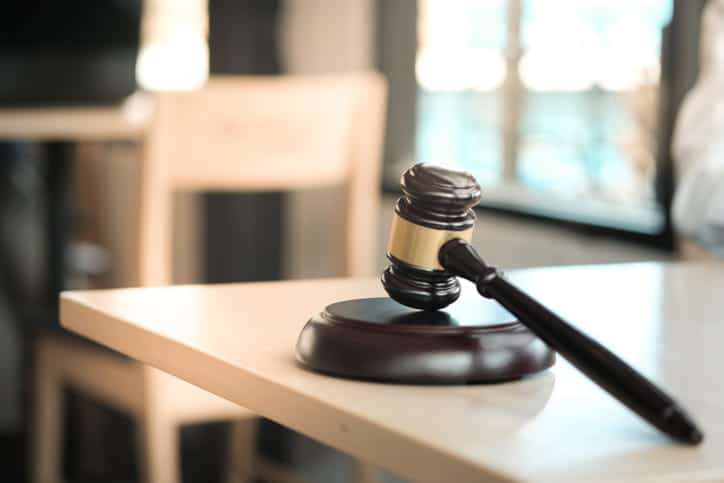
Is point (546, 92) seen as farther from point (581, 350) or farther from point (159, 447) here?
point (581, 350)

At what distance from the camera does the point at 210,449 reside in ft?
9.46

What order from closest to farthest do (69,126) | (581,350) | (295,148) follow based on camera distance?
(581,350)
(295,148)
(69,126)

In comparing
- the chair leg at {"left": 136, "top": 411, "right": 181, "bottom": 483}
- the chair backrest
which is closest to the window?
the chair backrest

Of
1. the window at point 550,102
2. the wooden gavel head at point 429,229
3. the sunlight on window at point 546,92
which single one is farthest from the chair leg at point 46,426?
the wooden gavel head at point 429,229

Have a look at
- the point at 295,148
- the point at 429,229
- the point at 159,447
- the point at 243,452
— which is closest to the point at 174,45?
the point at 243,452

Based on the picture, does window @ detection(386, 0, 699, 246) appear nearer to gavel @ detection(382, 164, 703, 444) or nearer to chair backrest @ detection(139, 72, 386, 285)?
chair backrest @ detection(139, 72, 386, 285)

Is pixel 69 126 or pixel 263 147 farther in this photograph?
pixel 69 126

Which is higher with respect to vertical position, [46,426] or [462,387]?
[462,387]

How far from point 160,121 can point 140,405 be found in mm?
430

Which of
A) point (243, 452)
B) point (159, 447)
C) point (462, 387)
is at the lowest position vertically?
point (243, 452)

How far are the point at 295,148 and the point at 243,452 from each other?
0.74m

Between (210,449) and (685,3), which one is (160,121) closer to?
(685,3)

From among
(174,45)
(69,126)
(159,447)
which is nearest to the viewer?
(159,447)

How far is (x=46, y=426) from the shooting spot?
2.13 metres
